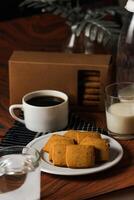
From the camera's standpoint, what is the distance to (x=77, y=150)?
99 centimetres

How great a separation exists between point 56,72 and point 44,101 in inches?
3.3

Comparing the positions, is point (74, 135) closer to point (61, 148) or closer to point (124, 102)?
point (61, 148)

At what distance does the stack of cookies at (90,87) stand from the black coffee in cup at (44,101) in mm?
80

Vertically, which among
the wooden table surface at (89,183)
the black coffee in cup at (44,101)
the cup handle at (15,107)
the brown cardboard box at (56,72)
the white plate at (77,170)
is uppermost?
the brown cardboard box at (56,72)

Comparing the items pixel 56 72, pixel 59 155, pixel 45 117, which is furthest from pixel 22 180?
pixel 56 72

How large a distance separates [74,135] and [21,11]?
1661mm

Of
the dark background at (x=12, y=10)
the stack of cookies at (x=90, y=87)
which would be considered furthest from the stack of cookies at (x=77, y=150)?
the dark background at (x=12, y=10)

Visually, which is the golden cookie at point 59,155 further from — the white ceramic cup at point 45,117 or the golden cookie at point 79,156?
the white ceramic cup at point 45,117

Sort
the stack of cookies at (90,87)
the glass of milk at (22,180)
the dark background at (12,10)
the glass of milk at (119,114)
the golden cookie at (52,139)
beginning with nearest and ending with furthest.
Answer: the glass of milk at (22,180) < the golden cookie at (52,139) < the glass of milk at (119,114) < the stack of cookies at (90,87) < the dark background at (12,10)

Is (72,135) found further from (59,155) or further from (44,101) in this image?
(44,101)

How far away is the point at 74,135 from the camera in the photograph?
106 cm

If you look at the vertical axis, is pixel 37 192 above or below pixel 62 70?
below

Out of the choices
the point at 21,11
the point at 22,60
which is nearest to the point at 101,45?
the point at 22,60

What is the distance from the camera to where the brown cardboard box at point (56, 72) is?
1248mm
